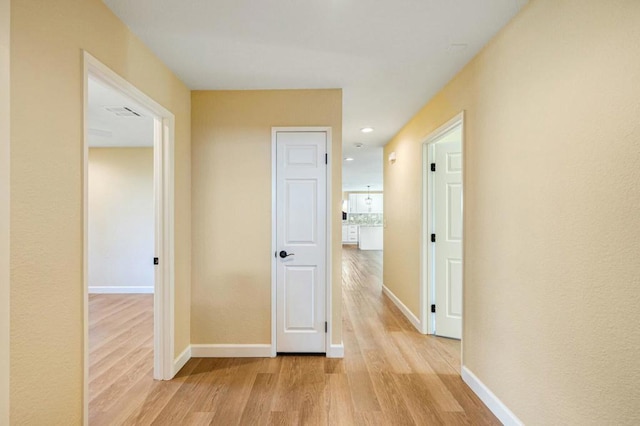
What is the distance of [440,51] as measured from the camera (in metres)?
2.14

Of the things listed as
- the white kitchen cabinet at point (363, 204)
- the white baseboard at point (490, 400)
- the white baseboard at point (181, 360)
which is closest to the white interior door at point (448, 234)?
the white baseboard at point (490, 400)

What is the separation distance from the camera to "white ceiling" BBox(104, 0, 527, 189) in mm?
1685

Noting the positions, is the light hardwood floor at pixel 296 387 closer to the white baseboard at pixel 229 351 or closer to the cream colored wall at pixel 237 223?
the white baseboard at pixel 229 351

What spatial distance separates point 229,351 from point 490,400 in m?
2.09

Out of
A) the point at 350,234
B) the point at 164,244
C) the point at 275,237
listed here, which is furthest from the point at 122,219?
the point at 350,234

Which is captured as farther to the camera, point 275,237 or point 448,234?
point 448,234

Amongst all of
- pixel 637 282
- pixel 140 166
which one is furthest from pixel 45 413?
pixel 140 166

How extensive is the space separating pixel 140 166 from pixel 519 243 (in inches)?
212

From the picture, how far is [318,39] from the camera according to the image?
1979 mm

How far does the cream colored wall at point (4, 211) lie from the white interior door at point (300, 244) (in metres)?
1.83

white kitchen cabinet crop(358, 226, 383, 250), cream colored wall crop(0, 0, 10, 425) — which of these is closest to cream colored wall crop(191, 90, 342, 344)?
cream colored wall crop(0, 0, 10, 425)

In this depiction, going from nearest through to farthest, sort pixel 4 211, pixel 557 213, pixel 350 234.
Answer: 1. pixel 4 211
2. pixel 557 213
3. pixel 350 234

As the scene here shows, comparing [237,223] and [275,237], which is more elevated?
[237,223]

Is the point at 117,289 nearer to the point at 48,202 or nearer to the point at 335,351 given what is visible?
the point at 335,351
